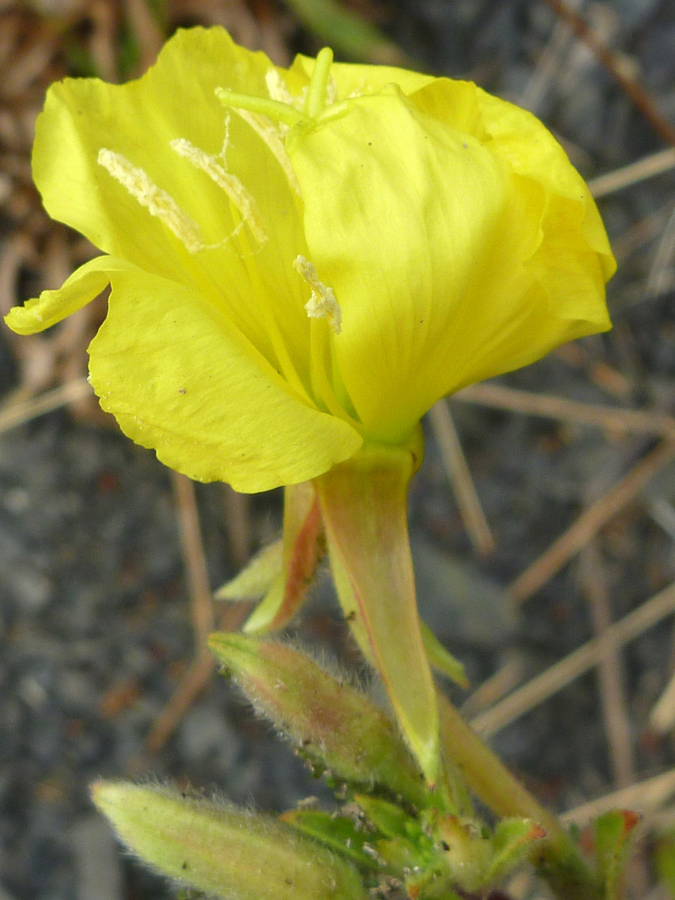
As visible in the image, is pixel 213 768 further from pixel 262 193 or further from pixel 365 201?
pixel 365 201

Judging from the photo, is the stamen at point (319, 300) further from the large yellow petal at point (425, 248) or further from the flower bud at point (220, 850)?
the flower bud at point (220, 850)

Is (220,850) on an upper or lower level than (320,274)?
lower

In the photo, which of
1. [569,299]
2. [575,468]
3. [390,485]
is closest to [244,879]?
[390,485]

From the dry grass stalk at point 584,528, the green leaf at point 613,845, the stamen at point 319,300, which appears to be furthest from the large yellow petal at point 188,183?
the dry grass stalk at point 584,528

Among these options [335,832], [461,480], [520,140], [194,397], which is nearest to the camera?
[194,397]

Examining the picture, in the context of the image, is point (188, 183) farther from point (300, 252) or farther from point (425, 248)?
point (425, 248)

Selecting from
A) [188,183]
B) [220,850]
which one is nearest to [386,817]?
[220,850]

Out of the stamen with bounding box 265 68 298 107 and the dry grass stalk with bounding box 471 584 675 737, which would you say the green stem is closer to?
the stamen with bounding box 265 68 298 107
